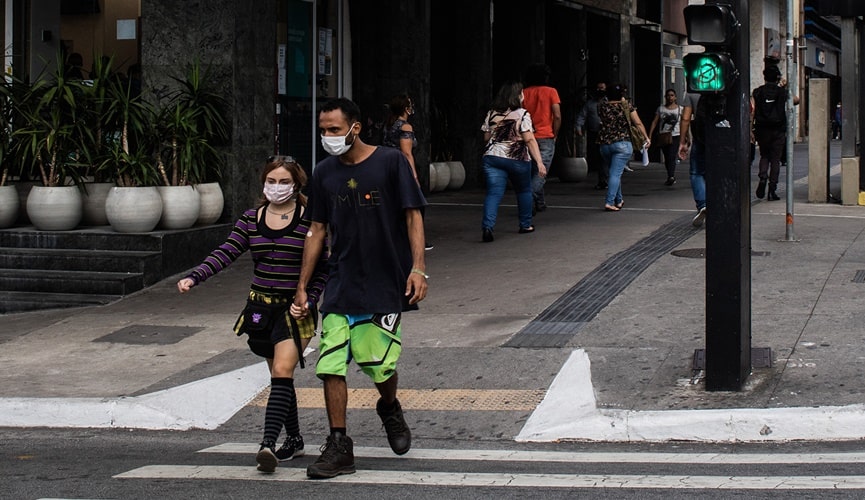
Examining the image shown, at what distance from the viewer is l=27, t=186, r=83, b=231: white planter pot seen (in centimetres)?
1278

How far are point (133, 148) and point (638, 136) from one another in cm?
659

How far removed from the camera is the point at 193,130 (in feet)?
42.7

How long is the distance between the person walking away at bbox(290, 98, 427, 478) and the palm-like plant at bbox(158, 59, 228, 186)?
687 centimetres

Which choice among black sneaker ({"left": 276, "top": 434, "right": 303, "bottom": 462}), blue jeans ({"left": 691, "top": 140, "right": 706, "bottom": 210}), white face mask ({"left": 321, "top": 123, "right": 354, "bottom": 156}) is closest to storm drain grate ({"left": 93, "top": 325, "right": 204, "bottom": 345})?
black sneaker ({"left": 276, "top": 434, "right": 303, "bottom": 462})

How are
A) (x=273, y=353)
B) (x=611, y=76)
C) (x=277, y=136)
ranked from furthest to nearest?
(x=611, y=76)
(x=277, y=136)
(x=273, y=353)

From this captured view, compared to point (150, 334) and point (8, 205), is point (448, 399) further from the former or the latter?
point (8, 205)

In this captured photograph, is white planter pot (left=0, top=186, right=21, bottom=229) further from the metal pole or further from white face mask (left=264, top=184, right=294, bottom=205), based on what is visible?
the metal pole

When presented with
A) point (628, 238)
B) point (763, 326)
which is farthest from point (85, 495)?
point (628, 238)

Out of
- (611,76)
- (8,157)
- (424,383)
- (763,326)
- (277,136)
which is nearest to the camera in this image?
(424,383)

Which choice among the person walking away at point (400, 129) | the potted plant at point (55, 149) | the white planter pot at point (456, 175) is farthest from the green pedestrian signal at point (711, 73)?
the white planter pot at point (456, 175)

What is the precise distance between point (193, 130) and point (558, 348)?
5.50 meters

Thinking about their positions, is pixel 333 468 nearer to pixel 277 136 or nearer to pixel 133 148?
pixel 133 148

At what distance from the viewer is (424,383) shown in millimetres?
8484

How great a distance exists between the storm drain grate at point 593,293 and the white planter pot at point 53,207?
5163 millimetres
